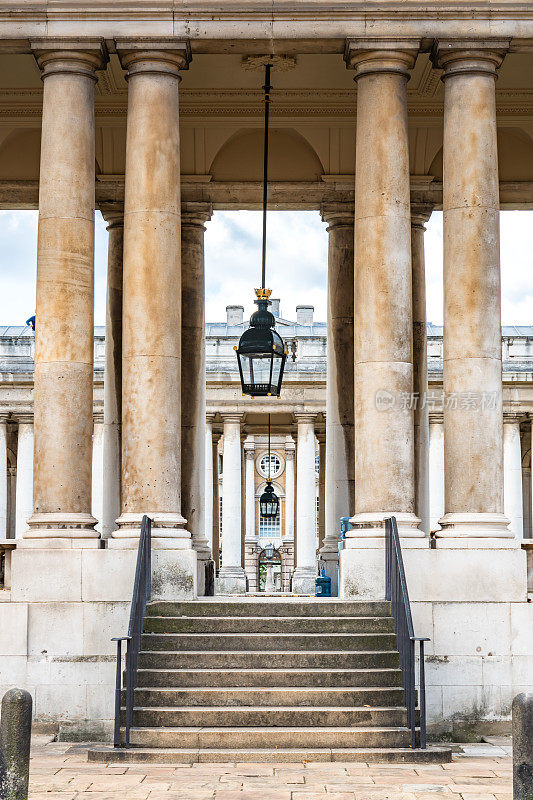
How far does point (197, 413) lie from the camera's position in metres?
32.9

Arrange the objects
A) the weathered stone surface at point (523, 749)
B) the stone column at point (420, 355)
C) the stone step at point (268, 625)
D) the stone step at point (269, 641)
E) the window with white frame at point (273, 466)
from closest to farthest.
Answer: the weathered stone surface at point (523, 749) → the stone step at point (269, 641) → the stone step at point (268, 625) → the stone column at point (420, 355) → the window with white frame at point (273, 466)

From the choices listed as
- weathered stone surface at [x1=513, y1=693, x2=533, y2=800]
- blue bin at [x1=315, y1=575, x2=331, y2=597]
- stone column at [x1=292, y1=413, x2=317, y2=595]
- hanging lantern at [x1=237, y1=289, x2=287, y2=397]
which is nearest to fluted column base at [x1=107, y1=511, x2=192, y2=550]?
hanging lantern at [x1=237, y1=289, x2=287, y2=397]

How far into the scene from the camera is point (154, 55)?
2586 cm

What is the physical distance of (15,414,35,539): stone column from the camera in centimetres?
7769

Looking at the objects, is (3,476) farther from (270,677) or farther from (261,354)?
(270,677)

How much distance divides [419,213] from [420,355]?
137 inches

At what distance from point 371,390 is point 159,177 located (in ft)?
18.8

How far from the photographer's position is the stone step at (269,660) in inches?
901

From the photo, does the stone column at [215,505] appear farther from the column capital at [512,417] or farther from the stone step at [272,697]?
the stone step at [272,697]

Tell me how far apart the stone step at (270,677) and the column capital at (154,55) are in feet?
37.3

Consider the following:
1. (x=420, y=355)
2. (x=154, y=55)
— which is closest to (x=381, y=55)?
(x=154, y=55)

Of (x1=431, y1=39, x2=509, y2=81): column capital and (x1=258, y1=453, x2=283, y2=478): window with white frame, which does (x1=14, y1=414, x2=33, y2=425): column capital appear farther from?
(x1=258, y1=453, x2=283, y2=478): window with white frame

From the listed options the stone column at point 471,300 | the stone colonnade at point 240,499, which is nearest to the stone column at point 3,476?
the stone colonnade at point 240,499

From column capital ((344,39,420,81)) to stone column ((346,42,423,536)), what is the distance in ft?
0.06
